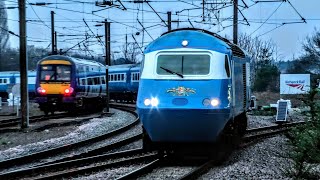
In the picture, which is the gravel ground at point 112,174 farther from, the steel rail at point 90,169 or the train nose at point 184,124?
the train nose at point 184,124

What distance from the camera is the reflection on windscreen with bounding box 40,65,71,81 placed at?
27344mm

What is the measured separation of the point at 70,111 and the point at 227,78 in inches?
797

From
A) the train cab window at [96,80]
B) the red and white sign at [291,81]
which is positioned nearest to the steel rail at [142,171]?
the train cab window at [96,80]

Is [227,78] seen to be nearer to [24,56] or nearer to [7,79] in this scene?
[24,56]

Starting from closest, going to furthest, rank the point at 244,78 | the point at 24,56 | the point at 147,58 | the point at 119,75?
the point at 147,58
the point at 244,78
the point at 24,56
the point at 119,75

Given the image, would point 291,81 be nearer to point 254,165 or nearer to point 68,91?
point 68,91

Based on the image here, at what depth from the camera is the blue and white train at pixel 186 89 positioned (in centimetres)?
988

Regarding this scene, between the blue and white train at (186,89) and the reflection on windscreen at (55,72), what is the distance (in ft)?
56.8

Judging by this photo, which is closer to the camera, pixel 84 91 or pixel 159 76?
pixel 159 76

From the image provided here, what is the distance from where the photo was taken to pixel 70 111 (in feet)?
96.3

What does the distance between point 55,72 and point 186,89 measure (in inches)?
732

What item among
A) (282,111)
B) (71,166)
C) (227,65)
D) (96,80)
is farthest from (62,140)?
(96,80)

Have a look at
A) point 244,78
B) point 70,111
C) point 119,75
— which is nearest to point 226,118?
point 244,78

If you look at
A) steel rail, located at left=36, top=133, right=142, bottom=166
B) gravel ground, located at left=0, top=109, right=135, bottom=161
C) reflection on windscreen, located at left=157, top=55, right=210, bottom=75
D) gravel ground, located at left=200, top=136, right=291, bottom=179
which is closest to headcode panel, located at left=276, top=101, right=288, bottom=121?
gravel ground, located at left=0, top=109, right=135, bottom=161
